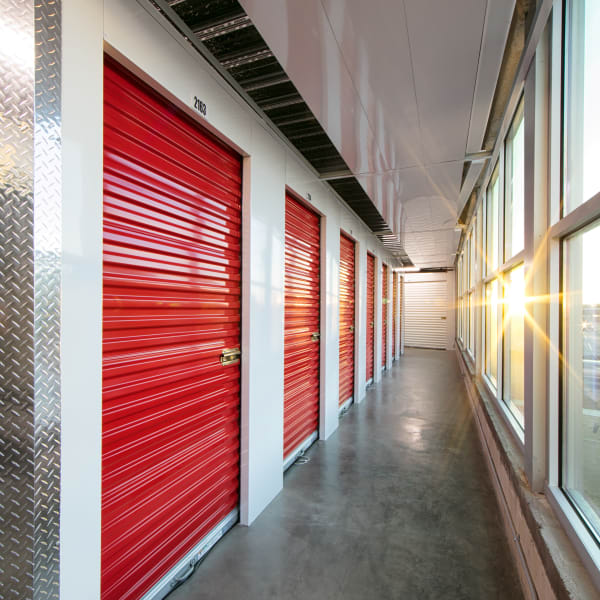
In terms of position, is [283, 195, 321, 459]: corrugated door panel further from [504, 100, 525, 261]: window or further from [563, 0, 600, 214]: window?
[563, 0, 600, 214]: window

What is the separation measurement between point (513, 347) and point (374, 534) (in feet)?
7.13

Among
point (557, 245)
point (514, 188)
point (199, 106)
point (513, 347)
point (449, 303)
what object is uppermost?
point (199, 106)

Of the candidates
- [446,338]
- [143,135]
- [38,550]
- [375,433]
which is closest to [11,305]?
[38,550]

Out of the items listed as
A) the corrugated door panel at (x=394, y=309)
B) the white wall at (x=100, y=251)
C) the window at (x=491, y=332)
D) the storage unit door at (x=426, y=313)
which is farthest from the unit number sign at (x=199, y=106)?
the storage unit door at (x=426, y=313)

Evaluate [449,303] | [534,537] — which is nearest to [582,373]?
[534,537]

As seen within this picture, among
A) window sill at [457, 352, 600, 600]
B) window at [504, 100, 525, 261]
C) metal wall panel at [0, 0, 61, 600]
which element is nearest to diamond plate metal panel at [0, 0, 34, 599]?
metal wall panel at [0, 0, 61, 600]

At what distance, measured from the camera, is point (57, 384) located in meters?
1.30

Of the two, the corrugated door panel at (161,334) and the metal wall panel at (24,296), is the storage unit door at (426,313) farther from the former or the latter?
the metal wall panel at (24,296)

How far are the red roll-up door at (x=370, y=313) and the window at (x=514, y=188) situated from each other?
163 inches

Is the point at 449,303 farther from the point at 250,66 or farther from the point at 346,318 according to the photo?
the point at 250,66

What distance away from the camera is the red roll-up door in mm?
7605

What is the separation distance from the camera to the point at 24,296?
1.22 meters

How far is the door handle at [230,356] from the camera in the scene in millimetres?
2516

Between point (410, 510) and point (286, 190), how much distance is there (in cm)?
311
